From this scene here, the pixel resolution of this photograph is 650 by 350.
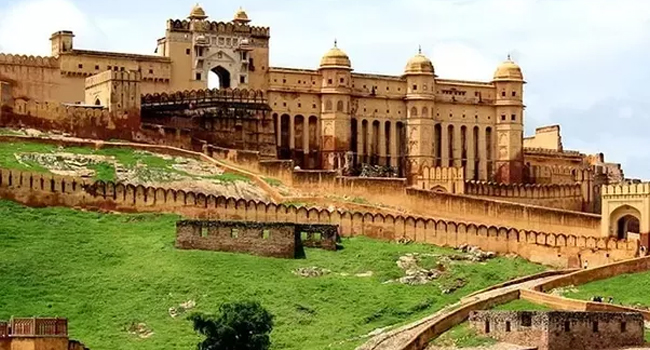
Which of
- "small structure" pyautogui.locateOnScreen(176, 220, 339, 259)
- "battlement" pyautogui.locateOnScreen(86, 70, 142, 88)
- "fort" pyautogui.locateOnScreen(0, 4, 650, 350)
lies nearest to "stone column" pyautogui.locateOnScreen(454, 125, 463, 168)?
"fort" pyautogui.locateOnScreen(0, 4, 650, 350)

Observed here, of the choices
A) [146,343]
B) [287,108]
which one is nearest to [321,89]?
[287,108]

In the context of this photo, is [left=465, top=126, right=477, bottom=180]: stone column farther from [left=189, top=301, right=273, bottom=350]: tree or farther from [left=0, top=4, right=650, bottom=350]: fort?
[left=189, top=301, right=273, bottom=350]: tree

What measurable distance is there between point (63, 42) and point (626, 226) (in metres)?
23.4

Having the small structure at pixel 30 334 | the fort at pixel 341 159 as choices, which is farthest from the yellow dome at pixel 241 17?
the small structure at pixel 30 334

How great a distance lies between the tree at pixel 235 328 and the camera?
1768 inches

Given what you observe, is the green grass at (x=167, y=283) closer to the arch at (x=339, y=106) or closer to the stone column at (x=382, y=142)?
the arch at (x=339, y=106)

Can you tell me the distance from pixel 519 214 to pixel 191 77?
1728 cm

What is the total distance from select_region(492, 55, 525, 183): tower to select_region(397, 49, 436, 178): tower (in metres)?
3.20

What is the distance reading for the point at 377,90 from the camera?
77812 mm

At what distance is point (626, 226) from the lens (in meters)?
62.5

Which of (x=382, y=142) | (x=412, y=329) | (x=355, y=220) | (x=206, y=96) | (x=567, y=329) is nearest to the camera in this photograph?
(x=567, y=329)

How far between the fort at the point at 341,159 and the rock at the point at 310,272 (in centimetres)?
135

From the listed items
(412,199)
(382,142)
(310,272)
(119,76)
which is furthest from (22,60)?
(310,272)

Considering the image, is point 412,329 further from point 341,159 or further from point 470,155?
point 470,155
